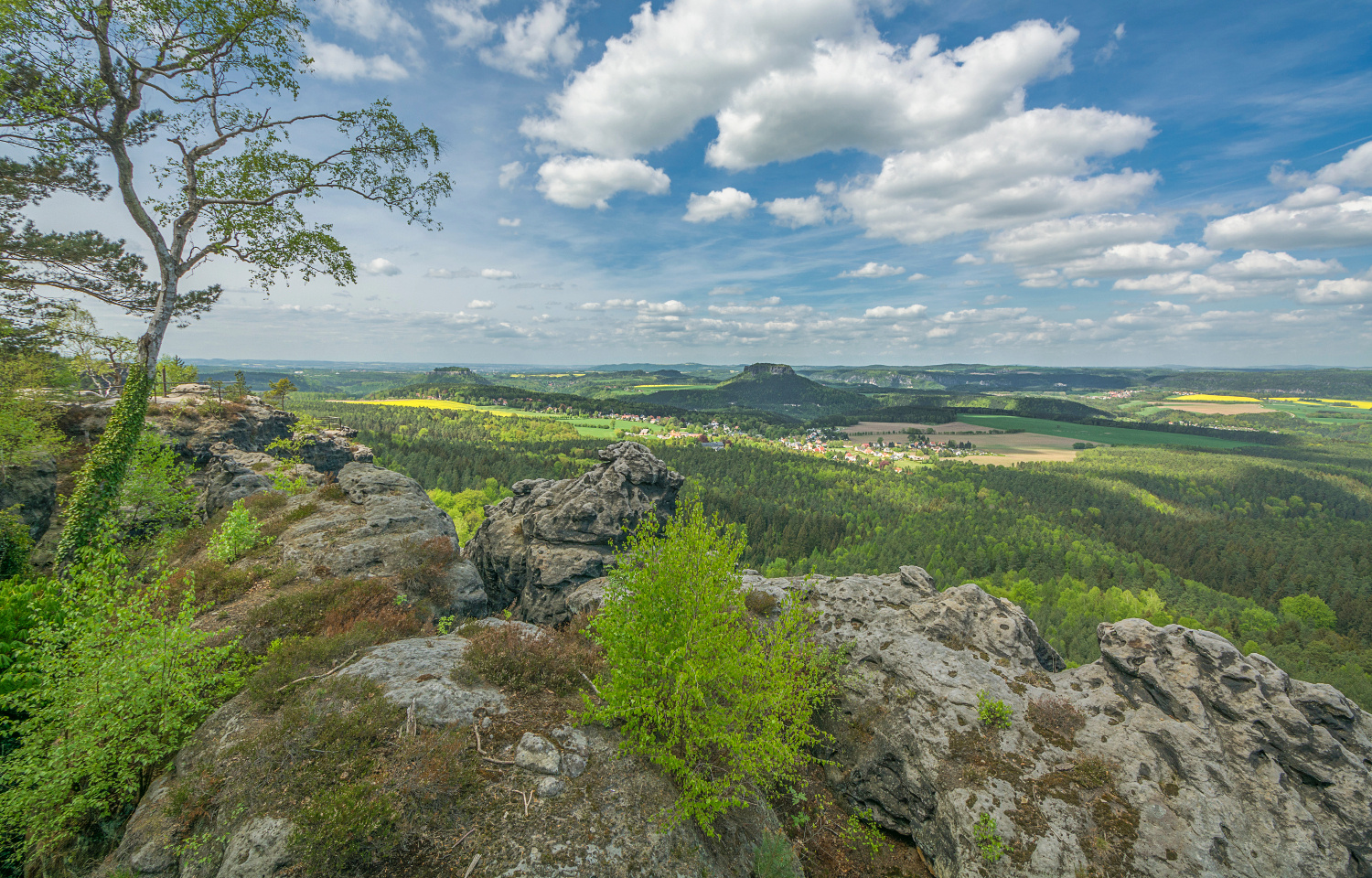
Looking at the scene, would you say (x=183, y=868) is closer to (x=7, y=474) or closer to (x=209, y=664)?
(x=209, y=664)

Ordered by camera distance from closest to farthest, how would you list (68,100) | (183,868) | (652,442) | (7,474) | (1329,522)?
1. (183,868)
2. (68,100)
3. (7,474)
4. (1329,522)
5. (652,442)

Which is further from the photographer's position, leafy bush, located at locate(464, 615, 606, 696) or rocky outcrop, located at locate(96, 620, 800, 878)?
leafy bush, located at locate(464, 615, 606, 696)

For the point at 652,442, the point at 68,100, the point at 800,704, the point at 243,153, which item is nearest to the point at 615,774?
the point at 800,704

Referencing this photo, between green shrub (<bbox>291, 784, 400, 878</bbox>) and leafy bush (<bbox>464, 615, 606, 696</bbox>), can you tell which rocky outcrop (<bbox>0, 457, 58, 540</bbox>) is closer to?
leafy bush (<bbox>464, 615, 606, 696</bbox>)

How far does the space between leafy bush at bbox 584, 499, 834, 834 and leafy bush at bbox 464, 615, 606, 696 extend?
4.67 ft

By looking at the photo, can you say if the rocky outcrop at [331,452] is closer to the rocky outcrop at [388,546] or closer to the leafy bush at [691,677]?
the rocky outcrop at [388,546]

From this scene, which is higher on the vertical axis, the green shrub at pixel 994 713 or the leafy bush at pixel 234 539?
the leafy bush at pixel 234 539

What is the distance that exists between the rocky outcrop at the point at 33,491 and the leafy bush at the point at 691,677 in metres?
31.7

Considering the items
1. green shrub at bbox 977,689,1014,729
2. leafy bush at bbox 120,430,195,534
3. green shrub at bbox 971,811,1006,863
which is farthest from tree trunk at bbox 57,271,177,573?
green shrub at bbox 977,689,1014,729

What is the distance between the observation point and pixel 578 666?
557 inches

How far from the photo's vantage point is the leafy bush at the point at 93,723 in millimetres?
8602

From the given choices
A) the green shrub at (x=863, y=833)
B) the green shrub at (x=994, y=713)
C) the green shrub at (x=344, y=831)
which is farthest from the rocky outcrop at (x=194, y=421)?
the green shrub at (x=994, y=713)

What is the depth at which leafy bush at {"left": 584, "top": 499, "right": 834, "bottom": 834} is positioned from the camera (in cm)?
1057

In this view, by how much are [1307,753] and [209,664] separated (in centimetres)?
2992
